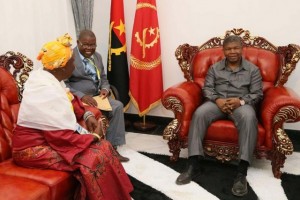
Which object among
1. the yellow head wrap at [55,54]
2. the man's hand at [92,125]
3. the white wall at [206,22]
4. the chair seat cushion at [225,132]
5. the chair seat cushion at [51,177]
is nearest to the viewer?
the chair seat cushion at [51,177]

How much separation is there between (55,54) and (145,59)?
71.1 inches

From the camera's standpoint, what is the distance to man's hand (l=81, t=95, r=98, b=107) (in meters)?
2.78

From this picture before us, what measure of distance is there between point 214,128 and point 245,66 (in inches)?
27.5

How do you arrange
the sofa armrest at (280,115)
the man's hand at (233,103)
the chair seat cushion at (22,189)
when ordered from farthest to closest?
the man's hand at (233,103)
the sofa armrest at (280,115)
the chair seat cushion at (22,189)

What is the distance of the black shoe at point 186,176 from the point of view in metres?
2.54

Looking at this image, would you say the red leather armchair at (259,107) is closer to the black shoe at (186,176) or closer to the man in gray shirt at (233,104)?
the man in gray shirt at (233,104)

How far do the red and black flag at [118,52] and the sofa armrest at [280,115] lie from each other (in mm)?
1722

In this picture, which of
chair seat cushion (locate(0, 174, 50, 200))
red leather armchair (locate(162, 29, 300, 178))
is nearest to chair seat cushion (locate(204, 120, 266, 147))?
red leather armchair (locate(162, 29, 300, 178))

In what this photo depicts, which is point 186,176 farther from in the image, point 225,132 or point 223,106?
point 223,106

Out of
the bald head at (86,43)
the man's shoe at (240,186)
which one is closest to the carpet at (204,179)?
the man's shoe at (240,186)

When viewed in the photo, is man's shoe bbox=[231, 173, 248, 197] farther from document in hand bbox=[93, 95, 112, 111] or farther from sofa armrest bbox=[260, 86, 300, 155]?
document in hand bbox=[93, 95, 112, 111]

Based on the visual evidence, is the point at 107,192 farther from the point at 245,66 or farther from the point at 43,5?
the point at 43,5

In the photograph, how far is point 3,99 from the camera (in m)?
2.25

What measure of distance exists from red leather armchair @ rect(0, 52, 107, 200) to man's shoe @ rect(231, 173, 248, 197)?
3.91ft
